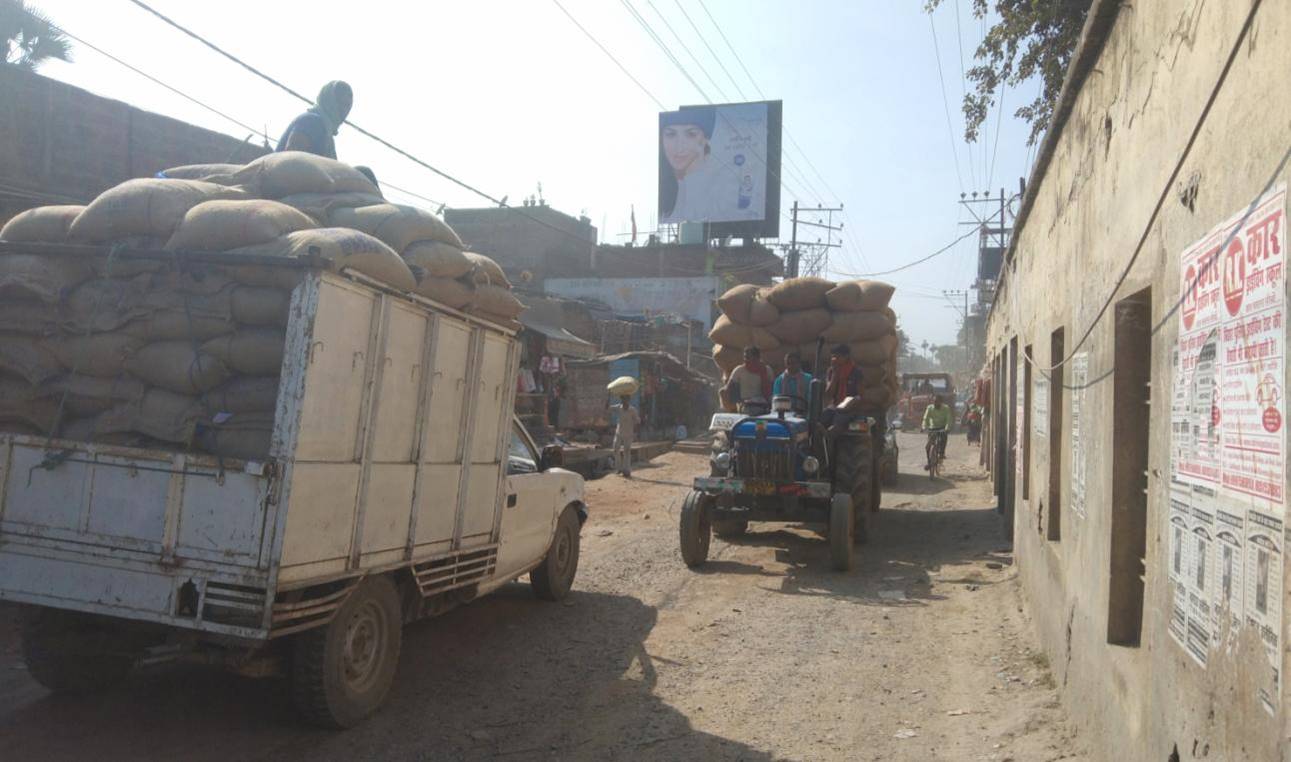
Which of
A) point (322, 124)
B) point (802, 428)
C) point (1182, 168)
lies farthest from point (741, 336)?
point (1182, 168)

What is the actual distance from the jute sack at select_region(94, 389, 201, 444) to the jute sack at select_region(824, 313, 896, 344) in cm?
906

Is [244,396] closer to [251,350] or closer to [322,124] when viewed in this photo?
[251,350]

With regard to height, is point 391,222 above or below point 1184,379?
above

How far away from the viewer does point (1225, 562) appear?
2654mm

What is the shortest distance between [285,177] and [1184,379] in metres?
5.06

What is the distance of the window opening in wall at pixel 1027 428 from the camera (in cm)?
789

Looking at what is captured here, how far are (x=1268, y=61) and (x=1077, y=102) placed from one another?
3.57 m

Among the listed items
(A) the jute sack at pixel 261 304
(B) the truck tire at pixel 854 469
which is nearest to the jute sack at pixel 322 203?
(A) the jute sack at pixel 261 304

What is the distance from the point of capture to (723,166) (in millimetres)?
47125

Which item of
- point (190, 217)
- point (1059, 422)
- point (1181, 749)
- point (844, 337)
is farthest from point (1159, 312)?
point (844, 337)

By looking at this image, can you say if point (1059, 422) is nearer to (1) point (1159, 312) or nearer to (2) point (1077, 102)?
(2) point (1077, 102)

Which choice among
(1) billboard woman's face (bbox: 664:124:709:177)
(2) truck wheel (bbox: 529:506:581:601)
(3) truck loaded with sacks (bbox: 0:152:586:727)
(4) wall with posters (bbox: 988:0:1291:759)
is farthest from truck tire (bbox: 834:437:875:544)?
(1) billboard woman's face (bbox: 664:124:709:177)

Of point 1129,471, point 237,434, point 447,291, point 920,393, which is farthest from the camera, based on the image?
point 920,393

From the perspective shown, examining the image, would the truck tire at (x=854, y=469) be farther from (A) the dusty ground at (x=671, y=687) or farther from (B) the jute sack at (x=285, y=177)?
(B) the jute sack at (x=285, y=177)
